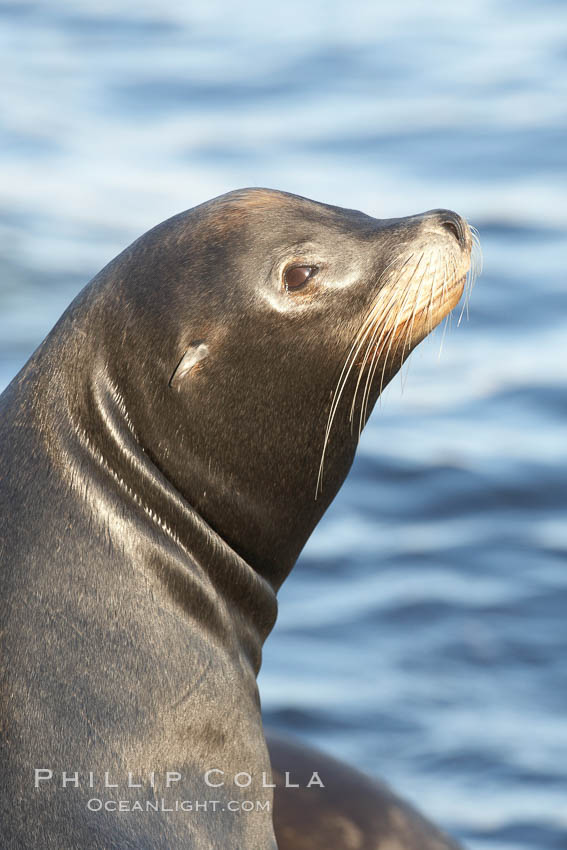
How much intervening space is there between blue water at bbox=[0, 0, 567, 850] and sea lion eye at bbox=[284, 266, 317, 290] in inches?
164

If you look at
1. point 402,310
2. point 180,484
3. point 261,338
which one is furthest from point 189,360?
point 402,310

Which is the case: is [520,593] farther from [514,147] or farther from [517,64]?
[517,64]

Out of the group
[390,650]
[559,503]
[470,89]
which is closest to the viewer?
[390,650]

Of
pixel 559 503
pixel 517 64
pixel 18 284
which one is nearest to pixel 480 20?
pixel 517 64

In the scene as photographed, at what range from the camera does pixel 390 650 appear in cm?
956

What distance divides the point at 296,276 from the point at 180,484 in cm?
58

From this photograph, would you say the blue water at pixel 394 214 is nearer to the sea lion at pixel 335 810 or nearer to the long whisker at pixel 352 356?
the sea lion at pixel 335 810

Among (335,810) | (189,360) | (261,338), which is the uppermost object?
(261,338)

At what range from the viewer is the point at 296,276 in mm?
4488

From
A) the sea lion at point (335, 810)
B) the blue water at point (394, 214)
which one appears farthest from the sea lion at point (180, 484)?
the blue water at point (394, 214)

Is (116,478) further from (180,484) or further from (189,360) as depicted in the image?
(189,360)

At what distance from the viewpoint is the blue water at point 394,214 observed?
9.10 metres

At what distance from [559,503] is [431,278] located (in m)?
6.45

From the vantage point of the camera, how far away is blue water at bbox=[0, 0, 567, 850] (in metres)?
9.10
